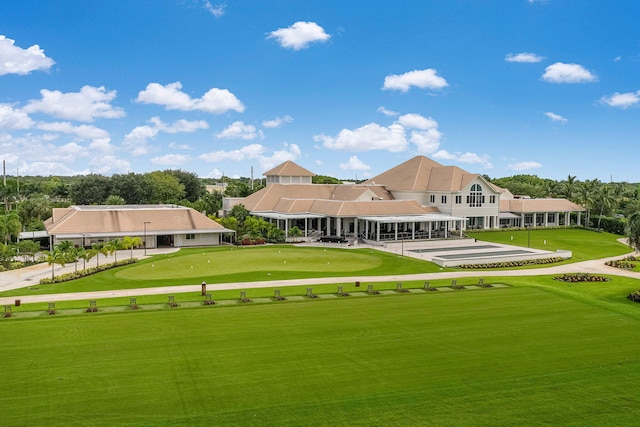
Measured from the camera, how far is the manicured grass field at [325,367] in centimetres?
1681

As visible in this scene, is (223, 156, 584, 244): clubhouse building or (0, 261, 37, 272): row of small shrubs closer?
(0, 261, 37, 272): row of small shrubs

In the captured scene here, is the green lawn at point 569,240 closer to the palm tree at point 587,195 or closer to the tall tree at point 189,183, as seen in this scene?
the palm tree at point 587,195

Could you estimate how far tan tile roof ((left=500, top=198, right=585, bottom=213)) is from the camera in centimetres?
8075

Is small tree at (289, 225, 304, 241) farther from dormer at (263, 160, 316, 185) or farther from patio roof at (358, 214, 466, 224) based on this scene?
dormer at (263, 160, 316, 185)

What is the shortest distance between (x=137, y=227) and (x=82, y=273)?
18687mm

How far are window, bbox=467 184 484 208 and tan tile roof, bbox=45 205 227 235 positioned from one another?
1391 inches

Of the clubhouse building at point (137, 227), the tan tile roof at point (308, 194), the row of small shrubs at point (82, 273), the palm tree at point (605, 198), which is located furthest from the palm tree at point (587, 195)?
the row of small shrubs at point (82, 273)

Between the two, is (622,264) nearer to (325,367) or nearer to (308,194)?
(325,367)

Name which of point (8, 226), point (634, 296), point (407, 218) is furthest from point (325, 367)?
point (407, 218)

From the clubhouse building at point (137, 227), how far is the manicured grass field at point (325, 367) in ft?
101

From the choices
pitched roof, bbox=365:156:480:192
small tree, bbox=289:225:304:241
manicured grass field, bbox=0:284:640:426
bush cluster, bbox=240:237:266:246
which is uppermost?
pitched roof, bbox=365:156:480:192

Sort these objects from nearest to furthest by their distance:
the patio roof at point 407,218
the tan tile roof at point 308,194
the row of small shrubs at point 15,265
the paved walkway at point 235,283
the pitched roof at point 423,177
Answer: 1. the paved walkway at point 235,283
2. the row of small shrubs at point 15,265
3. the patio roof at point 407,218
4. the tan tile roof at point 308,194
5. the pitched roof at point 423,177

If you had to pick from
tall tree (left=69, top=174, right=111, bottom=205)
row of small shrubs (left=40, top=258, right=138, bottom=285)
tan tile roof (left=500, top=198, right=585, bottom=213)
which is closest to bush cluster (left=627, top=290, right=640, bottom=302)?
row of small shrubs (left=40, top=258, right=138, bottom=285)

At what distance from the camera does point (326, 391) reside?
18391 millimetres
